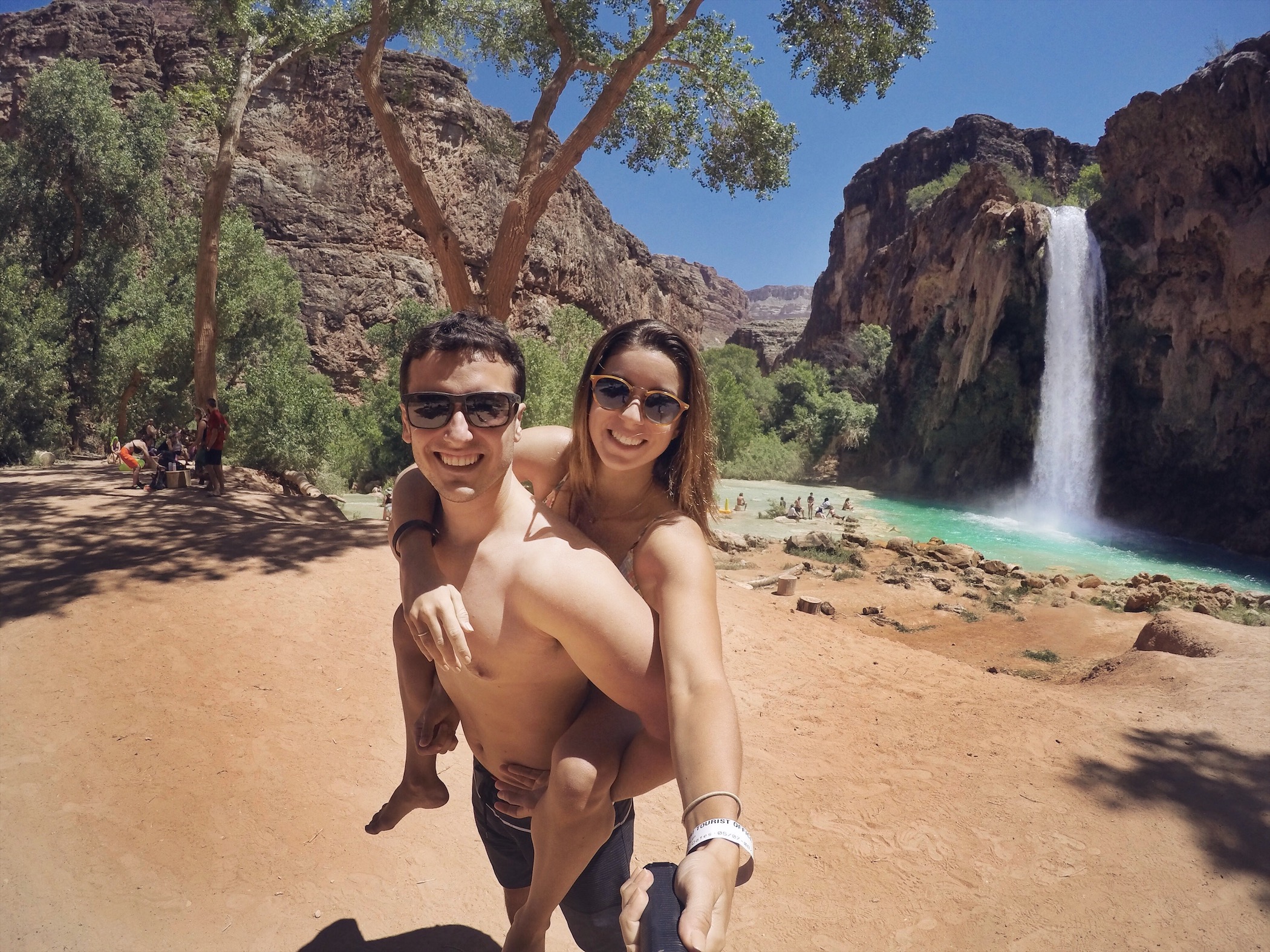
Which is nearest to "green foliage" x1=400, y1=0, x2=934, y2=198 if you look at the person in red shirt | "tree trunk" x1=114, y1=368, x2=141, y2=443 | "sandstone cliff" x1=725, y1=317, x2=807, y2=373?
the person in red shirt

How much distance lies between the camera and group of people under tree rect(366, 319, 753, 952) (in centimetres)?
116

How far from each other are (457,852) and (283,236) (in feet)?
118

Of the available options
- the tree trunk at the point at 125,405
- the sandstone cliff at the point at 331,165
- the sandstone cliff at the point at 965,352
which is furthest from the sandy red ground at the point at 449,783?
the sandstone cliff at the point at 331,165

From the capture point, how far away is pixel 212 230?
9.59 metres

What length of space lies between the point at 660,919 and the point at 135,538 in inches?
259

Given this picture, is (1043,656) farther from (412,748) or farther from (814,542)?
(412,748)

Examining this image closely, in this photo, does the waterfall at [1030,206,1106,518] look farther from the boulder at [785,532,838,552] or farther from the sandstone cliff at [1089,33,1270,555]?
the boulder at [785,532,838,552]

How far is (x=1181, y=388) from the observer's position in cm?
2044

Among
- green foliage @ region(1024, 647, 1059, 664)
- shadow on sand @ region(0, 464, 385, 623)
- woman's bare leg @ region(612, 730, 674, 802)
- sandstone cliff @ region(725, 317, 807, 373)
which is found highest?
sandstone cliff @ region(725, 317, 807, 373)

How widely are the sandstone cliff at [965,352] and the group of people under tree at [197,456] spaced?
2479cm

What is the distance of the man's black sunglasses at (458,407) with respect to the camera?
1386 mm

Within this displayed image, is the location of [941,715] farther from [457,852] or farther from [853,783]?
[457,852]

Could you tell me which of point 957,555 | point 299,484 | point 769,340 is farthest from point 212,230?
point 769,340

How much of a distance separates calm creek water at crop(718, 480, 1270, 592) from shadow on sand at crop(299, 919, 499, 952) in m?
12.3
